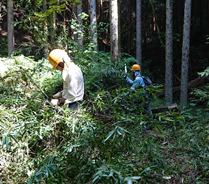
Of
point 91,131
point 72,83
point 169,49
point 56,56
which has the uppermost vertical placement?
point 56,56

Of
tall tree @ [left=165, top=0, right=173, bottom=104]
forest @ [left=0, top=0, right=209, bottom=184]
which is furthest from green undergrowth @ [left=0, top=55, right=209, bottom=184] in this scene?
tall tree @ [left=165, top=0, right=173, bottom=104]

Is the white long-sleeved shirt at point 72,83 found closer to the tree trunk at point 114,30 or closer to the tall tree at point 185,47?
the tree trunk at point 114,30

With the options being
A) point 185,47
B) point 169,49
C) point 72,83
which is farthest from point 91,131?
point 169,49

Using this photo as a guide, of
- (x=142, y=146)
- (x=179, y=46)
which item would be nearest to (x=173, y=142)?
(x=142, y=146)

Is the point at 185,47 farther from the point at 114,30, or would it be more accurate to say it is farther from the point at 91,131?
the point at 91,131

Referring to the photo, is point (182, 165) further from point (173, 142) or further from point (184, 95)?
point (184, 95)

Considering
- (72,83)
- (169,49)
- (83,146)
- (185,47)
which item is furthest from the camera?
(169,49)

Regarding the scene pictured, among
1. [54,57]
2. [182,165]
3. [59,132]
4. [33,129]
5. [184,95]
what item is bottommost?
[184,95]

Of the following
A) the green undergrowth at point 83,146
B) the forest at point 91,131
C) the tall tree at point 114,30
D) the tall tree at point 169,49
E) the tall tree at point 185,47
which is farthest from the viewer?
the tall tree at point 169,49

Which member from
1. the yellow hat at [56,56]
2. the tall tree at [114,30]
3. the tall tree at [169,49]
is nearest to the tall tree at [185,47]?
the tall tree at [169,49]

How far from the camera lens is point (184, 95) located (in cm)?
1120

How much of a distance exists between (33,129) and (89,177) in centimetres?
105

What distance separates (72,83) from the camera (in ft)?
13.9

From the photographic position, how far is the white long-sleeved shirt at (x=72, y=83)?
4.23m
